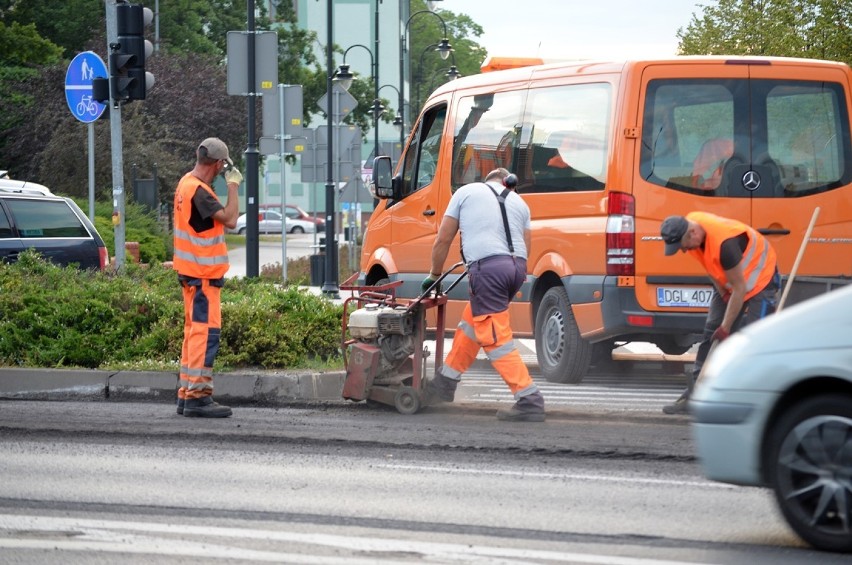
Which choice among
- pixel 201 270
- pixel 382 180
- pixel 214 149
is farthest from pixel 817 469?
pixel 382 180

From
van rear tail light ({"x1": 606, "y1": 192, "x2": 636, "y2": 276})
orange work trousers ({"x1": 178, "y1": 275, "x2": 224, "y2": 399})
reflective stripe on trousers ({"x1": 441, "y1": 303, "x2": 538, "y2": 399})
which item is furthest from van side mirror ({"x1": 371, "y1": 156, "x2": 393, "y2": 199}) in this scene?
orange work trousers ({"x1": 178, "y1": 275, "x2": 224, "y2": 399})

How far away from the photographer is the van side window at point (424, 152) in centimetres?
1487

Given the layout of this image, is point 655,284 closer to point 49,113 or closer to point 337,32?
point 49,113

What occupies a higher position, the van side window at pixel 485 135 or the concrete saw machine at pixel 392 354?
the van side window at pixel 485 135

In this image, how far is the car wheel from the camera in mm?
5762

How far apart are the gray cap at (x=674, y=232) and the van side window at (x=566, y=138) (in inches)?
106

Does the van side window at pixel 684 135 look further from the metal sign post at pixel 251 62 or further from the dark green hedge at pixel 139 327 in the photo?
the metal sign post at pixel 251 62

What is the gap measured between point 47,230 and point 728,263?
33.4 feet

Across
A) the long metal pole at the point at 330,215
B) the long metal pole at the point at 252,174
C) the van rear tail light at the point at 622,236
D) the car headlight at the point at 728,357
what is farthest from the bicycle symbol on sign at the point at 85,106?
the car headlight at the point at 728,357

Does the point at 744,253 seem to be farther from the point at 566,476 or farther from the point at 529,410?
the point at 566,476

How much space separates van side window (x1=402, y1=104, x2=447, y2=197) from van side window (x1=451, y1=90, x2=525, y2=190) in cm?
35

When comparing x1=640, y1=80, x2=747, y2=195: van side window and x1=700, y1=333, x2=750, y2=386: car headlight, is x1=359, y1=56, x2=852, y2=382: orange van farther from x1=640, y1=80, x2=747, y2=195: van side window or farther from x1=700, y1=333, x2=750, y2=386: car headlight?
x1=700, y1=333, x2=750, y2=386: car headlight

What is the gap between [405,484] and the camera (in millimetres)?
7582

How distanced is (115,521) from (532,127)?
24.9ft
